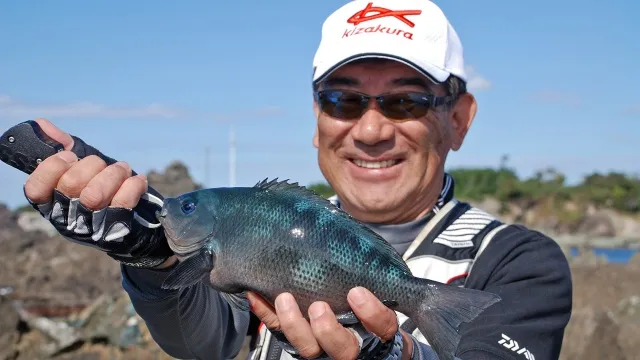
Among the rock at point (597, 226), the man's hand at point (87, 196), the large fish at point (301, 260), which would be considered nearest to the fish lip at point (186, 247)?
the large fish at point (301, 260)

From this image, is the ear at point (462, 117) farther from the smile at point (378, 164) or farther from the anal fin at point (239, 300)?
the anal fin at point (239, 300)

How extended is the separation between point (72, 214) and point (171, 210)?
0.38 m

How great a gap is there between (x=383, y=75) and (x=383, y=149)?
38cm

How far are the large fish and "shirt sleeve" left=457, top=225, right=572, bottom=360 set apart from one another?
18.6 inches

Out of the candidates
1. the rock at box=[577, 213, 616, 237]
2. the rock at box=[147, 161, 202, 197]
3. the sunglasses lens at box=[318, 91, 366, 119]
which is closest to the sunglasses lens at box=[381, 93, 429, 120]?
the sunglasses lens at box=[318, 91, 366, 119]

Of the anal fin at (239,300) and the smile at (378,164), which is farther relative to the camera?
the smile at (378,164)

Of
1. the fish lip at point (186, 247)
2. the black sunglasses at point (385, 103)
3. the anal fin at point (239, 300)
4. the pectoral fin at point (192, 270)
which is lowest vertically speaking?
the anal fin at point (239, 300)

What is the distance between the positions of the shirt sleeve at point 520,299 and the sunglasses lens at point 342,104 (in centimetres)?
95

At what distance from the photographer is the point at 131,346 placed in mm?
9422

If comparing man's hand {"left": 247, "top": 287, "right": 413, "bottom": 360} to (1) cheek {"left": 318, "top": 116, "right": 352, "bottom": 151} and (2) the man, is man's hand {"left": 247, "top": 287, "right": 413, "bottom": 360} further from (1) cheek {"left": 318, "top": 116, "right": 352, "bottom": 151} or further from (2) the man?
(1) cheek {"left": 318, "top": 116, "right": 352, "bottom": 151}

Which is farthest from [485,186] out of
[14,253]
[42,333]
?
[42,333]

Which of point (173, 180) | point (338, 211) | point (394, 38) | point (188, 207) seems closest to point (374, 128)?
point (394, 38)

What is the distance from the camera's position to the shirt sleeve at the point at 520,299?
3.31 m

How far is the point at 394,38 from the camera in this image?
12.8 feet
